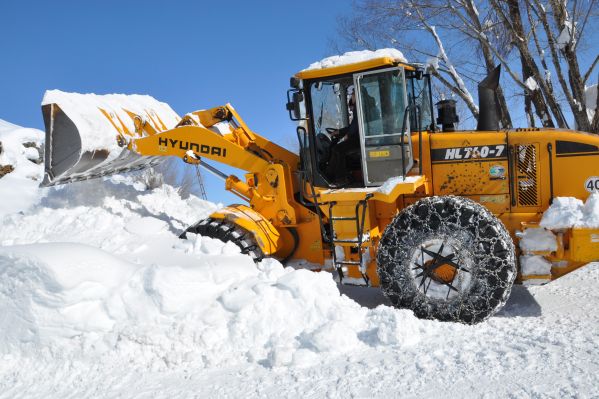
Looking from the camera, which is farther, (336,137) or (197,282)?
(336,137)

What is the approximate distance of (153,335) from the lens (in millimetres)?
3461

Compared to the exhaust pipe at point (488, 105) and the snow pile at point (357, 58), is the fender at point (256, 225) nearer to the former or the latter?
the snow pile at point (357, 58)

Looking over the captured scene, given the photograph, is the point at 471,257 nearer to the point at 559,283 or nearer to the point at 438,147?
the point at 438,147

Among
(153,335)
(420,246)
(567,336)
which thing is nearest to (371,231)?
(420,246)

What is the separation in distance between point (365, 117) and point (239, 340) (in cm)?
254

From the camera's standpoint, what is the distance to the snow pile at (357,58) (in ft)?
15.8

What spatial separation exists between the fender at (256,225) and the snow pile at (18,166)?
5.72 m

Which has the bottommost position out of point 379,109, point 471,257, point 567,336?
point 567,336

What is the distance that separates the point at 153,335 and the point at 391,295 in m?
2.09

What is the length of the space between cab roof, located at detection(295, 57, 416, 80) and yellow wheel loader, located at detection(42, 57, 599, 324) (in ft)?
0.04

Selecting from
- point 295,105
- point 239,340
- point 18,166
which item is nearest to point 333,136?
point 295,105

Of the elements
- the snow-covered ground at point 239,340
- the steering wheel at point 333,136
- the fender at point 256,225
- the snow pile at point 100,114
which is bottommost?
the snow-covered ground at point 239,340

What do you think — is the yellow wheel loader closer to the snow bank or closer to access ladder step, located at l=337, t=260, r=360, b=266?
access ladder step, located at l=337, t=260, r=360, b=266

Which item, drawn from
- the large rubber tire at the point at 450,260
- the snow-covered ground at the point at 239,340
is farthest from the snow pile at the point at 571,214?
the snow-covered ground at the point at 239,340
